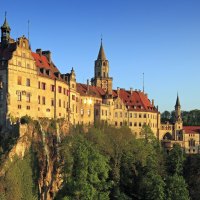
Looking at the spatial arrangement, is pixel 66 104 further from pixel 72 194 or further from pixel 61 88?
pixel 72 194

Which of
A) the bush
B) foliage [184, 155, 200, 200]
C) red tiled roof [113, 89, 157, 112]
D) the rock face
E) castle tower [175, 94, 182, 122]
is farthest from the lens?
castle tower [175, 94, 182, 122]

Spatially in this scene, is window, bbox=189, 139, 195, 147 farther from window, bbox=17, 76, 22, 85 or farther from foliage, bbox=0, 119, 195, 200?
window, bbox=17, 76, 22, 85

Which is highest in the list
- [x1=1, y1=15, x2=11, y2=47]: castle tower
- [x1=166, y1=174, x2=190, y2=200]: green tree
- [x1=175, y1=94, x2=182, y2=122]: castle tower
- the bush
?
[x1=1, y1=15, x2=11, y2=47]: castle tower

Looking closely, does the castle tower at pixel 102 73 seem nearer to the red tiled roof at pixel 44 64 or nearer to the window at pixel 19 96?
the red tiled roof at pixel 44 64

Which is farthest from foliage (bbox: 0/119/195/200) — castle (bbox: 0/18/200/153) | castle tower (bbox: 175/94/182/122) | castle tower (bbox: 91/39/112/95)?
castle tower (bbox: 175/94/182/122)

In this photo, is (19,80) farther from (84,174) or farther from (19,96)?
(84,174)

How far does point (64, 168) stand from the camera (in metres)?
82.4

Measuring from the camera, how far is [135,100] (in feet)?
458

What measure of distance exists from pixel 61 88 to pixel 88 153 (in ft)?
72.9

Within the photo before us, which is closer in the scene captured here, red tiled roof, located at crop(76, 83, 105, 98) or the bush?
the bush

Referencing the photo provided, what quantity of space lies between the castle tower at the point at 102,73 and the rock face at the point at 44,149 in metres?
49.3

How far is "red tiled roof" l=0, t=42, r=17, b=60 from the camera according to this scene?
8656cm

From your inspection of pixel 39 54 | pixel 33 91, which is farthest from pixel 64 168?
pixel 39 54

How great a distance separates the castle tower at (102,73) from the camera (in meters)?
139
